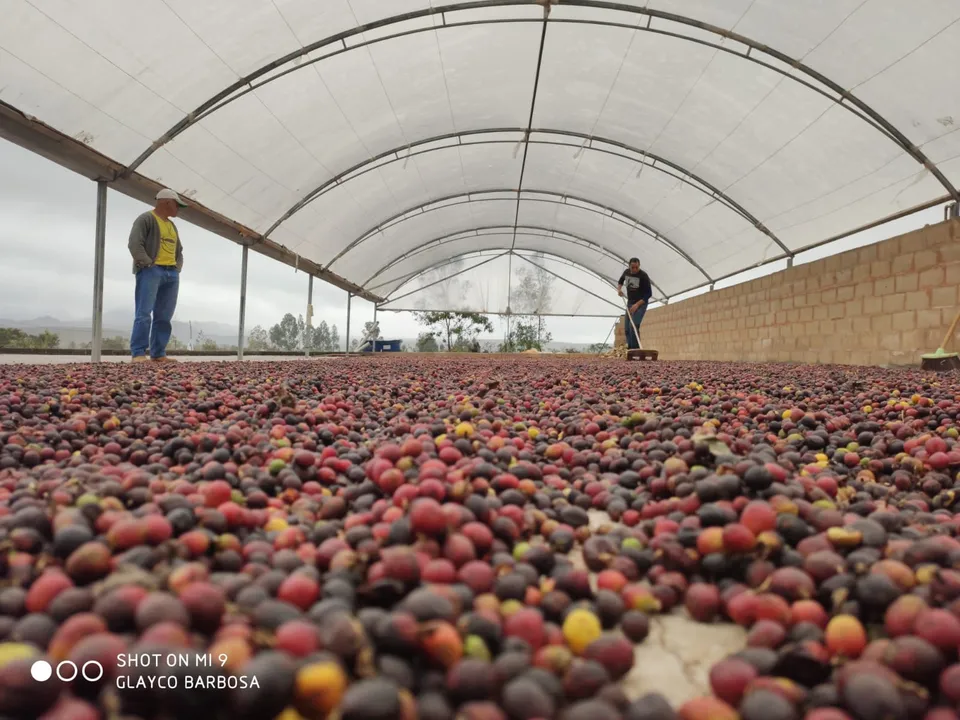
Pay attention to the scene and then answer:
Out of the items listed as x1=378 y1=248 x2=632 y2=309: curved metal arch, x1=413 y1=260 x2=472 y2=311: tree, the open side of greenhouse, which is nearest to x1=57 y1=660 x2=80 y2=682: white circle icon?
the open side of greenhouse

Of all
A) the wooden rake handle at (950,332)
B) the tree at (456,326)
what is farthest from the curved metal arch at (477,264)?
the wooden rake handle at (950,332)

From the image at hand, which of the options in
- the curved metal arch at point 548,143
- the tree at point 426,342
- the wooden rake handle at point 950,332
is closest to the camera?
the wooden rake handle at point 950,332

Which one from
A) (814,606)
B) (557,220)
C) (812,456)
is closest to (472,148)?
(557,220)

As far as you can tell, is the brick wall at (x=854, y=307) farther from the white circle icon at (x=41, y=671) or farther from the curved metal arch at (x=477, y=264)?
the curved metal arch at (x=477, y=264)

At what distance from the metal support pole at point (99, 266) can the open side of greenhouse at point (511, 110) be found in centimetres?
4

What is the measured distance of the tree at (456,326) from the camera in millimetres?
29703

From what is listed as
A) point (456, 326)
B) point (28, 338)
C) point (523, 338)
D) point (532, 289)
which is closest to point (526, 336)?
point (523, 338)

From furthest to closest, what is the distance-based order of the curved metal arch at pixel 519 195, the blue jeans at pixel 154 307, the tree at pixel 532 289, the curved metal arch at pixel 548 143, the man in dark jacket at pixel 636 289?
the tree at pixel 532 289 < the curved metal arch at pixel 519 195 < the curved metal arch at pixel 548 143 < the man in dark jacket at pixel 636 289 < the blue jeans at pixel 154 307

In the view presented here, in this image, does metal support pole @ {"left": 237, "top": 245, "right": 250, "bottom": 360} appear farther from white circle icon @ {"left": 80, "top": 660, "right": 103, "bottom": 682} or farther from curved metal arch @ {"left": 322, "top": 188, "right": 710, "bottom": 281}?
white circle icon @ {"left": 80, "top": 660, "right": 103, "bottom": 682}

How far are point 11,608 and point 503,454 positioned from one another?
131cm

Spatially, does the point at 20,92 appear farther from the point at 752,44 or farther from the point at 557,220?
the point at 557,220

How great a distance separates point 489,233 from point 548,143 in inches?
401

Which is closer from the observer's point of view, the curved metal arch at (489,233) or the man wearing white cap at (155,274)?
the man wearing white cap at (155,274)

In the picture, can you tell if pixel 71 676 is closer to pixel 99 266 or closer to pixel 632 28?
pixel 99 266
